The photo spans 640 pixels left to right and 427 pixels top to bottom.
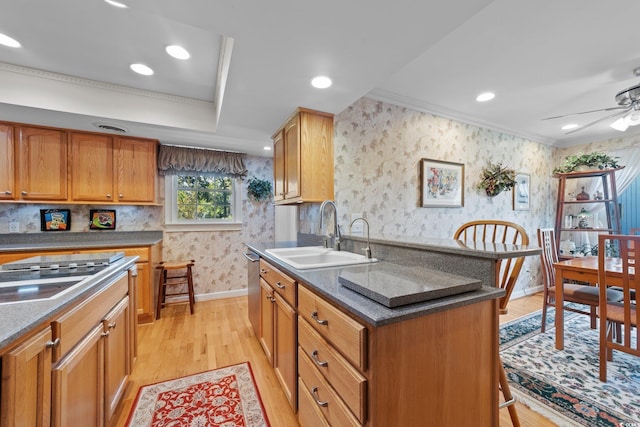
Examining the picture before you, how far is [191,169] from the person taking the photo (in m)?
3.37

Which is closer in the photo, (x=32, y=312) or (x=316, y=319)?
(x=32, y=312)

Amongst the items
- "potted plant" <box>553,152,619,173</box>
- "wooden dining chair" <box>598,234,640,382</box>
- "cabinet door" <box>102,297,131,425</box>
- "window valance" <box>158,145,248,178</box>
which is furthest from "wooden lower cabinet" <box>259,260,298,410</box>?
"potted plant" <box>553,152,619,173</box>

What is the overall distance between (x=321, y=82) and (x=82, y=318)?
182 cm

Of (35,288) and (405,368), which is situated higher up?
(35,288)

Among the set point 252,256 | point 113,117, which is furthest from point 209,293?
point 113,117

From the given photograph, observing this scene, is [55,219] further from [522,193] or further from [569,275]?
[522,193]

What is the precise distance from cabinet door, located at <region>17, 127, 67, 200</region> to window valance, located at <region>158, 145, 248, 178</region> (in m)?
0.91

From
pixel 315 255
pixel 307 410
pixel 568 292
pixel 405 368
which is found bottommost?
pixel 307 410

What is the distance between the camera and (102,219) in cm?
304

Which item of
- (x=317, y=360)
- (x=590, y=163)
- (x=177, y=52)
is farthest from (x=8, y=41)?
(x=590, y=163)

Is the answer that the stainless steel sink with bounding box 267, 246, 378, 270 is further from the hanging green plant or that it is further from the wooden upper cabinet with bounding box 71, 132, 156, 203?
the wooden upper cabinet with bounding box 71, 132, 156, 203

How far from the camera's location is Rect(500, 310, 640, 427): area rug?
1491mm

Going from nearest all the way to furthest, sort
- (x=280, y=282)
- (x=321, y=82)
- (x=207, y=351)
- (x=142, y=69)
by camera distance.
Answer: (x=280, y=282)
(x=321, y=82)
(x=142, y=69)
(x=207, y=351)

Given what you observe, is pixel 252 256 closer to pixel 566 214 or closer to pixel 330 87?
pixel 330 87
